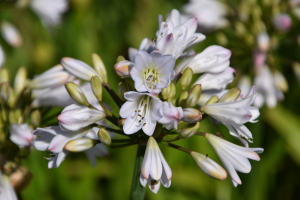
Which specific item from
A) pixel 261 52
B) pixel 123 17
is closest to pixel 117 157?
pixel 261 52

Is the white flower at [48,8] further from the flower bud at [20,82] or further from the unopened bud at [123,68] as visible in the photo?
the unopened bud at [123,68]

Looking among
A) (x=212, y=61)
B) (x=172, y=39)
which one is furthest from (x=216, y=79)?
(x=172, y=39)

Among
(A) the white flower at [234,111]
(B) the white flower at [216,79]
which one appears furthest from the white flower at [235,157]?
(B) the white flower at [216,79]

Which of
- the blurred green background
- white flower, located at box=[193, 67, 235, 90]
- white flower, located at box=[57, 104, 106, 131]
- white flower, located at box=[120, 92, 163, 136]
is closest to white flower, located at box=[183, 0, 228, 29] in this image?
the blurred green background

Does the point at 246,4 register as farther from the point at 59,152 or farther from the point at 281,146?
the point at 59,152

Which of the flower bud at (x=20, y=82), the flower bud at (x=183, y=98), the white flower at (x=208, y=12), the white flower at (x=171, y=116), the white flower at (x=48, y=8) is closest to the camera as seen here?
the white flower at (x=171, y=116)

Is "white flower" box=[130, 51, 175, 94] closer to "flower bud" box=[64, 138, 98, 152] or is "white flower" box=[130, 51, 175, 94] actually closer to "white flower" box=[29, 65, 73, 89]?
"flower bud" box=[64, 138, 98, 152]
